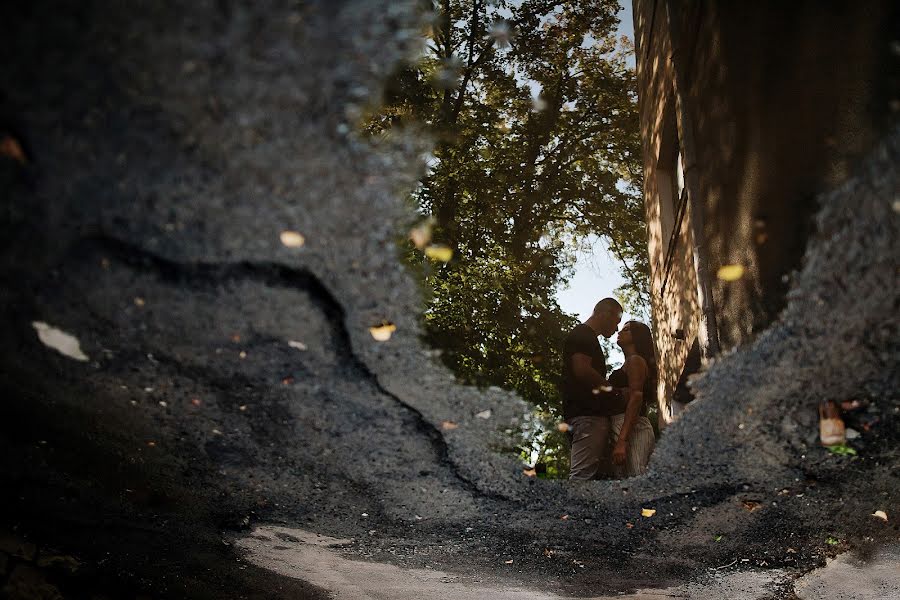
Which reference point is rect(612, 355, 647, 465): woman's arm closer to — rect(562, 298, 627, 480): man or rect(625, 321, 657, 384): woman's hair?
rect(562, 298, 627, 480): man

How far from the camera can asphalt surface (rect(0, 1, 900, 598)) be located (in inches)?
60.2

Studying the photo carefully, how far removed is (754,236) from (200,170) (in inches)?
103

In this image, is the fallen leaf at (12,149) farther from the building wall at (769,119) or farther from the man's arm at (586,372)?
the man's arm at (586,372)

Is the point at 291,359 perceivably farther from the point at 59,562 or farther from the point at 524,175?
the point at 524,175

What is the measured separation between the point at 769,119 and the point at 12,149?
3.16 m

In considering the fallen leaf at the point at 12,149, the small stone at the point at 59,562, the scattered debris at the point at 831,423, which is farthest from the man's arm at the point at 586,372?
the small stone at the point at 59,562

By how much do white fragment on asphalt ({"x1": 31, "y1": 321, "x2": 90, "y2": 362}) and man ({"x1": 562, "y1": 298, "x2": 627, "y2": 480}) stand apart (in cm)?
267

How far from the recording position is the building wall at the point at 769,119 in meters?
1.88

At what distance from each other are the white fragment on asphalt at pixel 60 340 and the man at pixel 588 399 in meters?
2.67

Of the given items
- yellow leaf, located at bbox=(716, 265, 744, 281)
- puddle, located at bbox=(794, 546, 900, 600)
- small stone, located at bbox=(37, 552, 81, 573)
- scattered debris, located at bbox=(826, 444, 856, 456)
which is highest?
yellow leaf, located at bbox=(716, 265, 744, 281)

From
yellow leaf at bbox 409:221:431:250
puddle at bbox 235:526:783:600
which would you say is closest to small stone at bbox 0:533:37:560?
puddle at bbox 235:526:783:600

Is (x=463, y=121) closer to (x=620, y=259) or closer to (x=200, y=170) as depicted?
(x=620, y=259)

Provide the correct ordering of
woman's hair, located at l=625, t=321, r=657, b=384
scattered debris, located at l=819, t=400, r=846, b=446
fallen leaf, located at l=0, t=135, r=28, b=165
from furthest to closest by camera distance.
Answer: woman's hair, located at l=625, t=321, r=657, b=384 → scattered debris, located at l=819, t=400, r=846, b=446 → fallen leaf, located at l=0, t=135, r=28, b=165

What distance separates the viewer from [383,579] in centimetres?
365
